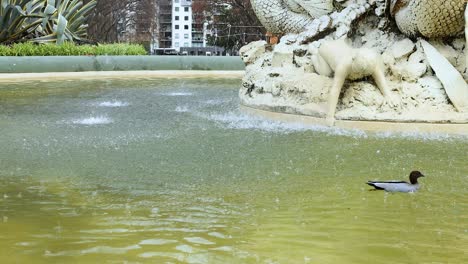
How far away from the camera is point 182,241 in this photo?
395 centimetres

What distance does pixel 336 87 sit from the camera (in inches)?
354

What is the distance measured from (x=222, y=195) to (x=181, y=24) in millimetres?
111513

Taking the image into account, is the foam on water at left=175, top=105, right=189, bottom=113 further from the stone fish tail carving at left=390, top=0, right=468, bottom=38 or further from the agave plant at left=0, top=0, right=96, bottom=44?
the agave plant at left=0, top=0, right=96, bottom=44

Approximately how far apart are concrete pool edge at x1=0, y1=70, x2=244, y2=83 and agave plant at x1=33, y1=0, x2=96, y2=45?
10.3 feet

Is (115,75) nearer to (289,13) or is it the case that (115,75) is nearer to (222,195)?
(289,13)

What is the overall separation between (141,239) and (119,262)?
40 cm

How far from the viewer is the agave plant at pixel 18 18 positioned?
70.1ft

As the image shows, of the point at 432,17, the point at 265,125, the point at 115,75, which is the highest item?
the point at 432,17

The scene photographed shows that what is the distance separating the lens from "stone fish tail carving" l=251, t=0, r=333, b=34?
11789mm

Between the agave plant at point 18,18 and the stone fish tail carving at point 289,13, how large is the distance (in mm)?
11474

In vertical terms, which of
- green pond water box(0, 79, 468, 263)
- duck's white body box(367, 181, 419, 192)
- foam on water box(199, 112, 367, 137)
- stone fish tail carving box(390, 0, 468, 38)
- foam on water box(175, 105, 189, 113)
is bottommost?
foam on water box(175, 105, 189, 113)

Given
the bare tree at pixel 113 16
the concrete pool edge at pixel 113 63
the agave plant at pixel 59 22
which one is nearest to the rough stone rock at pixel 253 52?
the concrete pool edge at pixel 113 63

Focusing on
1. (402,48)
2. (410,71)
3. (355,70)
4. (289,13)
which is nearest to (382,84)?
(355,70)

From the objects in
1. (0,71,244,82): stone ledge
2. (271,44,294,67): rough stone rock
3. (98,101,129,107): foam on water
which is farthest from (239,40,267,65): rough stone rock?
(0,71,244,82): stone ledge
